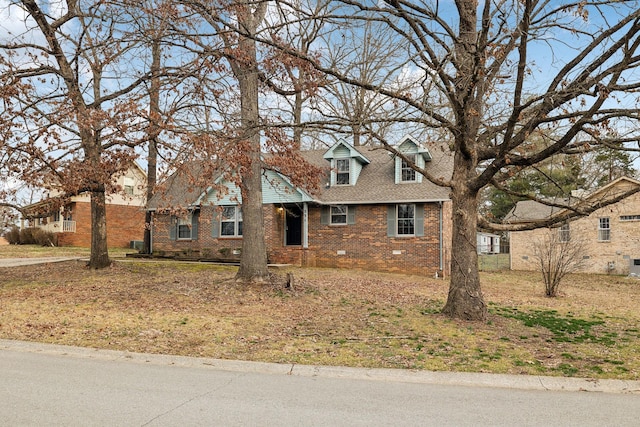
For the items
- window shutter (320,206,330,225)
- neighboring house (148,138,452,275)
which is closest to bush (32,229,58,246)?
neighboring house (148,138,452,275)

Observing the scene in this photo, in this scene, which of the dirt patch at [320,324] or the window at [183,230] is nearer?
the dirt patch at [320,324]

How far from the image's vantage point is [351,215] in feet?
74.6

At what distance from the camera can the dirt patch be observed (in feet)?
23.0

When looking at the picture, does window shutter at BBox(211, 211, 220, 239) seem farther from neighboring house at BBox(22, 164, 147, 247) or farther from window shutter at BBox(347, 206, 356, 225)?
neighboring house at BBox(22, 164, 147, 247)

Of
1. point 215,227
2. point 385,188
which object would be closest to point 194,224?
point 215,227

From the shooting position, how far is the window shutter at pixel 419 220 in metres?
21.4

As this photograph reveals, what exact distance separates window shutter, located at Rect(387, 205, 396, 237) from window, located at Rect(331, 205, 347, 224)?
2.15m

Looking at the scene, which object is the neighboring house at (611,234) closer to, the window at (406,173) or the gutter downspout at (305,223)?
the window at (406,173)

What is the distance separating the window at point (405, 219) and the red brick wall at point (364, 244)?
36 centimetres

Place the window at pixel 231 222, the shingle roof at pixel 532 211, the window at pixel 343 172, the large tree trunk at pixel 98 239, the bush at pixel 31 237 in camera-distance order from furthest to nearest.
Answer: the bush at pixel 31 237
the shingle roof at pixel 532 211
the window at pixel 231 222
the window at pixel 343 172
the large tree trunk at pixel 98 239

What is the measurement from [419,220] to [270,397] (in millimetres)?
17153

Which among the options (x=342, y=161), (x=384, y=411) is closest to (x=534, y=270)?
(x=342, y=161)

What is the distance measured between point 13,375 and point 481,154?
29.0ft

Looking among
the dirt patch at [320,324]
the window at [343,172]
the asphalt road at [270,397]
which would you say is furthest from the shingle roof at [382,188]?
the asphalt road at [270,397]
